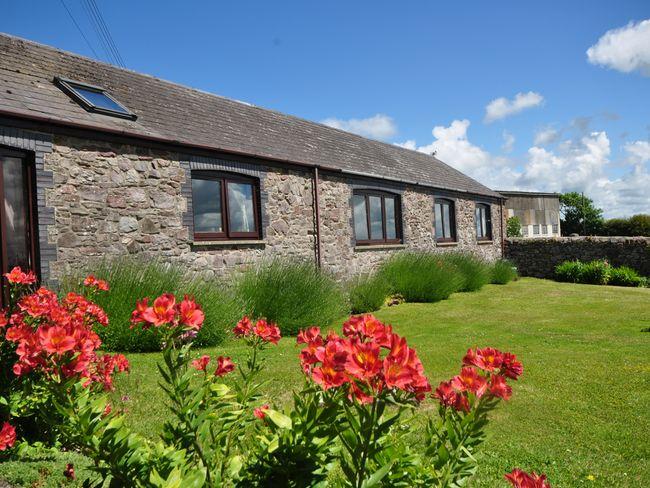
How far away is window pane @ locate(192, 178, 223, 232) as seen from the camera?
9250 millimetres

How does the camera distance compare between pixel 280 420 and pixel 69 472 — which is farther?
pixel 69 472

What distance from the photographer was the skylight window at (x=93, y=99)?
8.27 m

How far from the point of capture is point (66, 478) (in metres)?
2.39

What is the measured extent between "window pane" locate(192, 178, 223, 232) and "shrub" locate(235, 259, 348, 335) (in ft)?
3.85

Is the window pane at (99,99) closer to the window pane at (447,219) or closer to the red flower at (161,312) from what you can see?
A: the red flower at (161,312)

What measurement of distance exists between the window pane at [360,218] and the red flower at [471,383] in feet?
37.7

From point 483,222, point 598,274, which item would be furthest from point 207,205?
point 598,274

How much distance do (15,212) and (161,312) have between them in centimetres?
643

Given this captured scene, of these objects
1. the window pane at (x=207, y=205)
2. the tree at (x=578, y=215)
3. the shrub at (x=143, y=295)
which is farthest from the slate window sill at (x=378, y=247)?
the tree at (x=578, y=215)

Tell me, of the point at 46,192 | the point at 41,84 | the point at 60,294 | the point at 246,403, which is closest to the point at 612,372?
the point at 246,403

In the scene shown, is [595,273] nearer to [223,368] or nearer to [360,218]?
[360,218]

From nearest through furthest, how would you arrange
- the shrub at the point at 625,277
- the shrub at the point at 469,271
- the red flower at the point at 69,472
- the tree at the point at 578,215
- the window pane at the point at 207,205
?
the red flower at the point at 69,472
the window pane at the point at 207,205
the shrub at the point at 469,271
the shrub at the point at 625,277
the tree at the point at 578,215

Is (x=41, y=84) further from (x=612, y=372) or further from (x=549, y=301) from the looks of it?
(x=549, y=301)

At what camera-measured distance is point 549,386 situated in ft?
16.6
